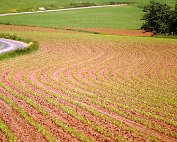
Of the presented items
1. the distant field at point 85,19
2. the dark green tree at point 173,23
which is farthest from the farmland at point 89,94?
the distant field at point 85,19

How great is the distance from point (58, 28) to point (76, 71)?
44.8 m

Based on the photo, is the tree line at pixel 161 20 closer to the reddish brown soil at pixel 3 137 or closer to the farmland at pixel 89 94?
the farmland at pixel 89 94

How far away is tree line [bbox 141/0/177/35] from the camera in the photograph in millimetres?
66875

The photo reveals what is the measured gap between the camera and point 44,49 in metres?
40.1

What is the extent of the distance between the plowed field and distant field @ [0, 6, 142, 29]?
41.4 m

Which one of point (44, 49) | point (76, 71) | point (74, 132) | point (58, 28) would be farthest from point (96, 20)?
point (74, 132)

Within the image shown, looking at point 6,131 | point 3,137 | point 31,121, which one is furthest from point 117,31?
point 3,137

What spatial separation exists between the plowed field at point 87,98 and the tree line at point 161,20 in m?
35.0

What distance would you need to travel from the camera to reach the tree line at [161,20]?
66875mm

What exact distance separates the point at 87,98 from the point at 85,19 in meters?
65.3

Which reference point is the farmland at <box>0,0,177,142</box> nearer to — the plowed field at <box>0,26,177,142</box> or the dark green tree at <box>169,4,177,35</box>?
the plowed field at <box>0,26,177,142</box>

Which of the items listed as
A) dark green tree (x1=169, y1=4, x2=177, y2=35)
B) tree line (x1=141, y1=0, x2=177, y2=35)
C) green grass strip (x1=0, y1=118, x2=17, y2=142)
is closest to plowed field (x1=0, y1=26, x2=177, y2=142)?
green grass strip (x1=0, y1=118, x2=17, y2=142)

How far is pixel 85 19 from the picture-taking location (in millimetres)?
81562

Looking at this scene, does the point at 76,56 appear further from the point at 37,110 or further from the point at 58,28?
the point at 58,28
